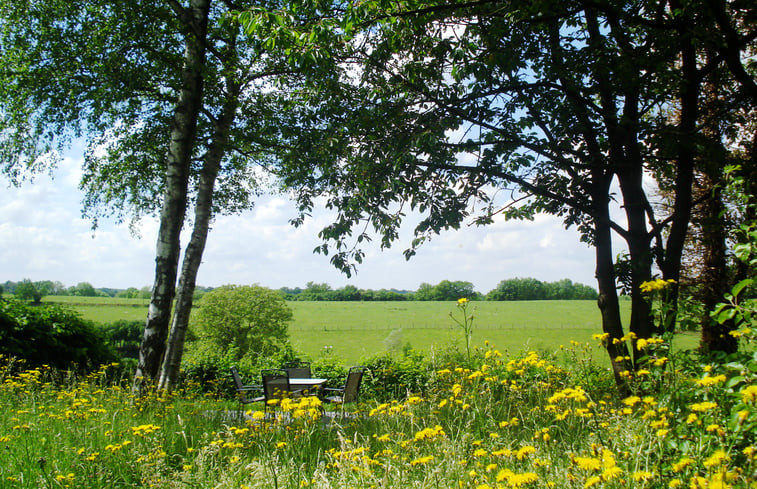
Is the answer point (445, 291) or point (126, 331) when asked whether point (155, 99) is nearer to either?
point (126, 331)

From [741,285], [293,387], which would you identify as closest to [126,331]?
[293,387]

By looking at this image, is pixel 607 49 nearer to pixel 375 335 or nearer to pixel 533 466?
pixel 533 466

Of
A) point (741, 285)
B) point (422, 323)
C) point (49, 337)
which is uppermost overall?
point (741, 285)

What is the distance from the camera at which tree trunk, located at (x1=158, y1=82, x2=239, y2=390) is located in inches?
321

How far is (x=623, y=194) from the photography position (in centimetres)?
712

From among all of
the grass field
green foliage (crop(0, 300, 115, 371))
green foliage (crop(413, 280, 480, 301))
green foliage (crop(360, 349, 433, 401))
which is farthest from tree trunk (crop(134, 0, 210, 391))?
green foliage (crop(413, 280, 480, 301))

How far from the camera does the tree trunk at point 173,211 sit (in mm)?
7379

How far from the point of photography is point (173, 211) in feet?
25.0

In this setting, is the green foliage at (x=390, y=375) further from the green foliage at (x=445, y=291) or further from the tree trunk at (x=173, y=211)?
the green foliage at (x=445, y=291)

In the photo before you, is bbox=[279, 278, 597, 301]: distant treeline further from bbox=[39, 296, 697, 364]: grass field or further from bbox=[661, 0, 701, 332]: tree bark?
bbox=[661, 0, 701, 332]: tree bark

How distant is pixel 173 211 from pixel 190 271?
127 centimetres

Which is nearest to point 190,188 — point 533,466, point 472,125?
point 472,125

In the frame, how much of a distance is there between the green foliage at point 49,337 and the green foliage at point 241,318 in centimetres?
755

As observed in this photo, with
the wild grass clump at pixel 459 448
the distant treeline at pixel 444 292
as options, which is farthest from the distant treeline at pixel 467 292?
the wild grass clump at pixel 459 448
